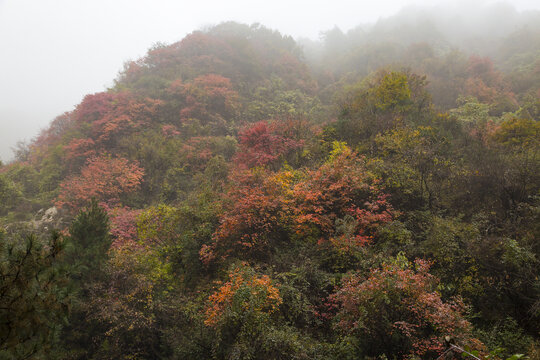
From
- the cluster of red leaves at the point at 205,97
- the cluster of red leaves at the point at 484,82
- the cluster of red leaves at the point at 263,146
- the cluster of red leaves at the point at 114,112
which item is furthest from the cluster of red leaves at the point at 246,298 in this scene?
the cluster of red leaves at the point at 484,82

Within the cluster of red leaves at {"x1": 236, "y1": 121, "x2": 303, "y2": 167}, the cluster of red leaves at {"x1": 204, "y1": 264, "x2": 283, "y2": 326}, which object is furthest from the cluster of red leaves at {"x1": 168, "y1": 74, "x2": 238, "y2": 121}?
the cluster of red leaves at {"x1": 204, "y1": 264, "x2": 283, "y2": 326}

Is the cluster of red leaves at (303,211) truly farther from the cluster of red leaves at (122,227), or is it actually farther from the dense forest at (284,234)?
the cluster of red leaves at (122,227)

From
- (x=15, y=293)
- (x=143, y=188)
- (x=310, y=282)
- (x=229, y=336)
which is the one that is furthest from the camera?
(x=143, y=188)

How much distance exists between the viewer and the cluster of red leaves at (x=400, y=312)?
5.81 m

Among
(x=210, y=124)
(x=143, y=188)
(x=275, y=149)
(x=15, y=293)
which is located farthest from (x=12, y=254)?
(x=210, y=124)

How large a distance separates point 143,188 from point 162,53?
19.8 m

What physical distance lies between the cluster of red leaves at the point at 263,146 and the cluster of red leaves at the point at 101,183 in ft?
24.4

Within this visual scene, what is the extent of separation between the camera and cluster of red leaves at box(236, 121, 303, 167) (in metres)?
14.8

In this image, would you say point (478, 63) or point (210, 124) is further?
point (478, 63)

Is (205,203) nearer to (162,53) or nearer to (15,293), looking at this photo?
(15,293)

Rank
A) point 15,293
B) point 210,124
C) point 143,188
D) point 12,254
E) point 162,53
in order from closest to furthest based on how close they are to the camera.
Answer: point 15,293 → point 12,254 → point 143,188 → point 210,124 → point 162,53

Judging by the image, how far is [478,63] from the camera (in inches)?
1011

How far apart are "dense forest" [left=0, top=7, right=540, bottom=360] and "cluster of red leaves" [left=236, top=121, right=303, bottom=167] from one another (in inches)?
5.0

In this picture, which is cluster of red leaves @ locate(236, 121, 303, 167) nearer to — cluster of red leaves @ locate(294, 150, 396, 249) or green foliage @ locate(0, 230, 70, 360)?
cluster of red leaves @ locate(294, 150, 396, 249)
